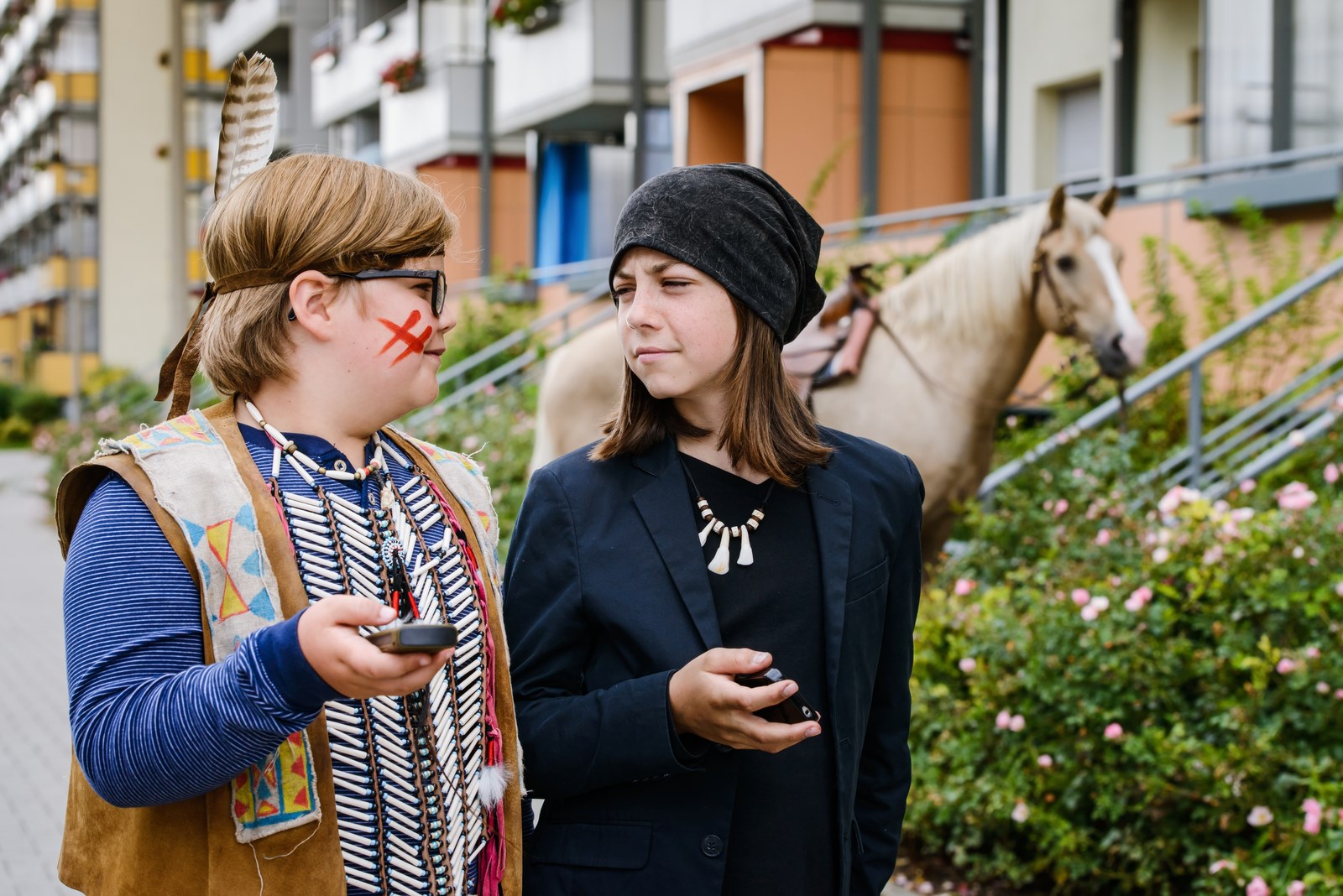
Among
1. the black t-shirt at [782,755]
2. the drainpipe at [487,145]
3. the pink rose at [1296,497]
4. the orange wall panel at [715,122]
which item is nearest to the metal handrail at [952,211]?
the orange wall panel at [715,122]

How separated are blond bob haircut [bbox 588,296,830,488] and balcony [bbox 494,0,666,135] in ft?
50.6

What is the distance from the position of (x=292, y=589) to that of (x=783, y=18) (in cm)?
1161

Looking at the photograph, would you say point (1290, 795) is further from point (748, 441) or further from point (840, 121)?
point (840, 121)

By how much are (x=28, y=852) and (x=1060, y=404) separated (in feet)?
16.8

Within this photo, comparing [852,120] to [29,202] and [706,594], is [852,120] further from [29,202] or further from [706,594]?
[29,202]

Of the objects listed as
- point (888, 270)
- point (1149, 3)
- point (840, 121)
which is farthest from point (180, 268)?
point (1149, 3)

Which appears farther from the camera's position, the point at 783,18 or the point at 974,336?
the point at 783,18

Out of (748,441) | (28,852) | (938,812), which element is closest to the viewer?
(748,441)

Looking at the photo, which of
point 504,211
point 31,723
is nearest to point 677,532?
point 31,723

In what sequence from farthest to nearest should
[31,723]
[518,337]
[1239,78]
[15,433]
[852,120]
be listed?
1. [15,433]
2. [518,337]
3. [852,120]
4. [1239,78]
5. [31,723]

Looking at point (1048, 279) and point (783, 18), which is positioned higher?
point (783, 18)

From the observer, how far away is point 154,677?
5.29 ft

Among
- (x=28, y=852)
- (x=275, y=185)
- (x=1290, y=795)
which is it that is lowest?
(x=28, y=852)

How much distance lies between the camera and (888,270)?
957cm
